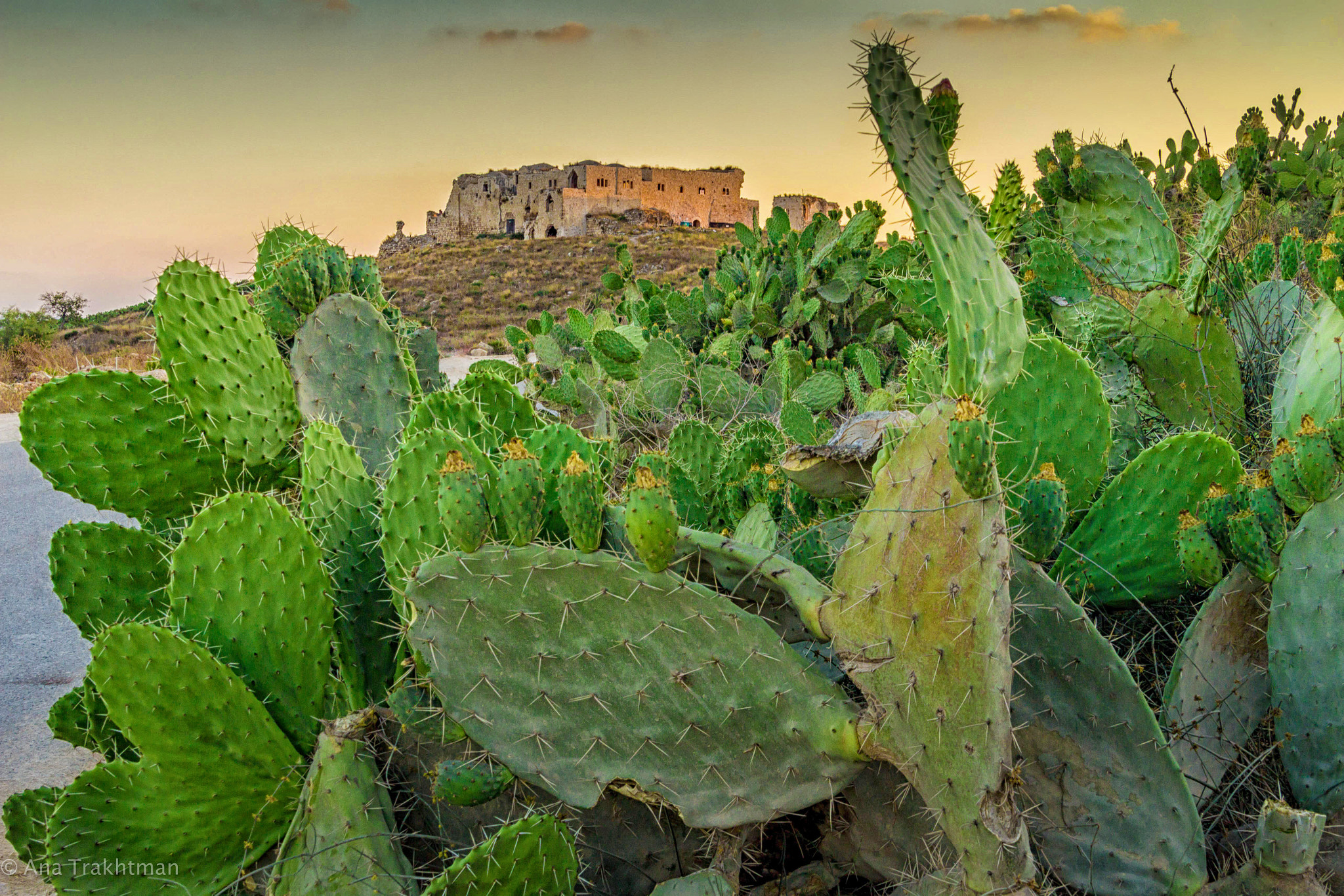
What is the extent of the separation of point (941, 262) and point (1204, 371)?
1.85m

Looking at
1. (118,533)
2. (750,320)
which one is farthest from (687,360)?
(118,533)

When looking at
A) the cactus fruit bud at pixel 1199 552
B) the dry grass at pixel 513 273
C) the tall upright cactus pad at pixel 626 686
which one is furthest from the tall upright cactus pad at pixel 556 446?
the dry grass at pixel 513 273

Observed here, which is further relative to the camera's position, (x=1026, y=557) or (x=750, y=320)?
(x=750, y=320)

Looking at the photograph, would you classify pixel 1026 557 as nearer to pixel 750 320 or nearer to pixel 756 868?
pixel 756 868

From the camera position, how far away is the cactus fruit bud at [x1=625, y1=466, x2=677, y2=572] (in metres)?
1.29

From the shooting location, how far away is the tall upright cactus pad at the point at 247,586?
1.64 meters

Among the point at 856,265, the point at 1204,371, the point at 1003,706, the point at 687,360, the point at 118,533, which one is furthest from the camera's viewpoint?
the point at 856,265

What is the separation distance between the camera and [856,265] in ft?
17.1

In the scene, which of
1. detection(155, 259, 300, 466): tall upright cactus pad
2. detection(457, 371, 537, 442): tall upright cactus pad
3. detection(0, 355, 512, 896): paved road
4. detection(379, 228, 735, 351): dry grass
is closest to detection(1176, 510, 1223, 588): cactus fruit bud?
detection(457, 371, 537, 442): tall upright cactus pad

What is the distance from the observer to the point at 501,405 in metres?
2.25

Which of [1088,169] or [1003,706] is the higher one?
[1088,169]

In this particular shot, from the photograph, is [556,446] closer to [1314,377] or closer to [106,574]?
[106,574]

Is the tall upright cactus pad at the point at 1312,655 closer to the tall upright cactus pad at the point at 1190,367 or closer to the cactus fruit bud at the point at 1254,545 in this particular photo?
the cactus fruit bud at the point at 1254,545

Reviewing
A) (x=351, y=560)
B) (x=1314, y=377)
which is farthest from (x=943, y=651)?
(x=1314, y=377)
